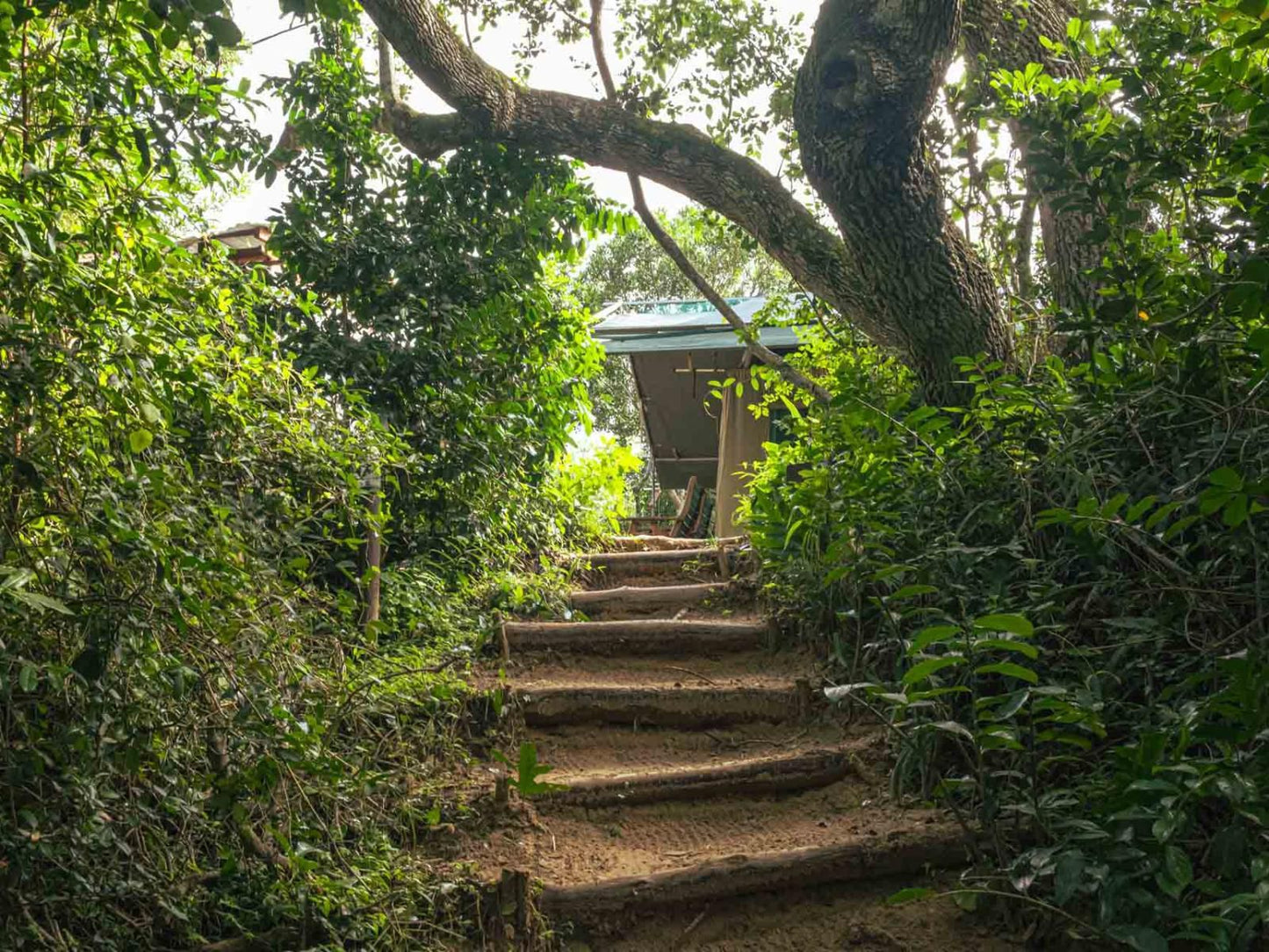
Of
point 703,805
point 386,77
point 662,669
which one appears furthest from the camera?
point 386,77

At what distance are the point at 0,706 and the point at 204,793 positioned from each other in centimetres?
51

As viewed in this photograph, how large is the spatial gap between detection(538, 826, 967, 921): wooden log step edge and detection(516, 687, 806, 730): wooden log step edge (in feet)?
3.67

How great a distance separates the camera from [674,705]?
403 cm

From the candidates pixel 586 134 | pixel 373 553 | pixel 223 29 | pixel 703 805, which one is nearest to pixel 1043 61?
pixel 586 134

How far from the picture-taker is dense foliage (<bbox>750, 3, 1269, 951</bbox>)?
2.07 meters

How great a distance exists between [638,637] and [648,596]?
2.08 ft

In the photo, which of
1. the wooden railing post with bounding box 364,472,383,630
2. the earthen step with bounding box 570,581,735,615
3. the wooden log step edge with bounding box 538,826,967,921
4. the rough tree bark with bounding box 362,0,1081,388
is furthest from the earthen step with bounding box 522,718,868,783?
the rough tree bark with bounding box 362,0,1081,388

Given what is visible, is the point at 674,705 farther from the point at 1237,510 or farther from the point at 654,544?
the point at 654,544

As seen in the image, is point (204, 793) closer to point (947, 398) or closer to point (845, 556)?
point (845, 556)

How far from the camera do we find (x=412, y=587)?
4.38 metres

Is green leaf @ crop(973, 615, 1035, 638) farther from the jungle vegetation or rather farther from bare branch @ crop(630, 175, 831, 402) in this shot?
bare branch @ crop(630, 175, 831, 402)

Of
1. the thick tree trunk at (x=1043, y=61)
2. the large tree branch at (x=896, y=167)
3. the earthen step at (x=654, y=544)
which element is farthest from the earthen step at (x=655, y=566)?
the thick tree trunk at (x=1043, y=61)

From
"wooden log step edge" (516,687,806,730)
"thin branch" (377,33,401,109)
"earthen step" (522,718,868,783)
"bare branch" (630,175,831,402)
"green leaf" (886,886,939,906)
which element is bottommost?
"earthen step" (522,718,868,783)

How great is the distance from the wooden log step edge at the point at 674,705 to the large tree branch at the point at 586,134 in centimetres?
208
